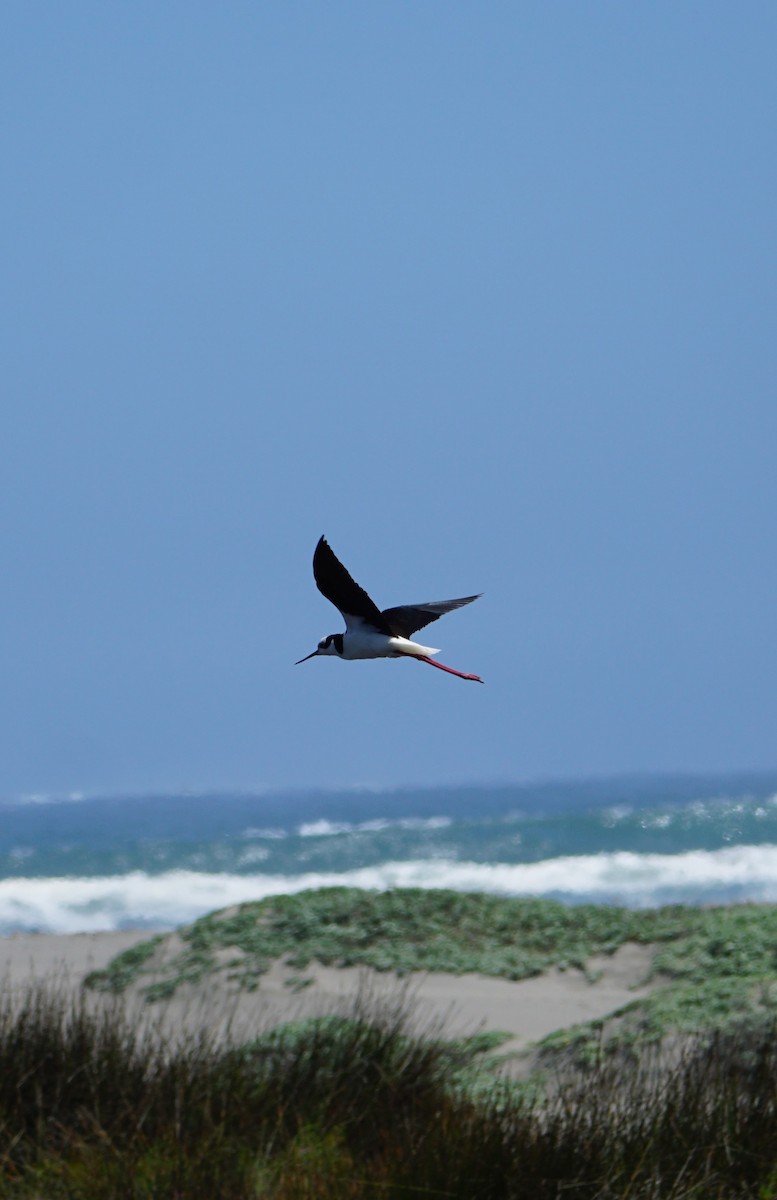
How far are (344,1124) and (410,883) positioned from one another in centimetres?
2229

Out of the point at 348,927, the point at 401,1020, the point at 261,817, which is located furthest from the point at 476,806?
the point at 401,1020

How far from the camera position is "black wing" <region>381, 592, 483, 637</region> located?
3274 millimetres

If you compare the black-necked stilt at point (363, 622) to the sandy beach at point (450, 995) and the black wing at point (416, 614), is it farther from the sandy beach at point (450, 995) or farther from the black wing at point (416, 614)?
the sandy beach at point (450, 995)

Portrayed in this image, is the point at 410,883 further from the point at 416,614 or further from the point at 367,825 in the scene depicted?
the point at 416,614

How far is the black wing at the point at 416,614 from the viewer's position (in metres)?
3.27

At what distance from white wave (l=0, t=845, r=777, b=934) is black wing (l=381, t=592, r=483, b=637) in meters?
23.0

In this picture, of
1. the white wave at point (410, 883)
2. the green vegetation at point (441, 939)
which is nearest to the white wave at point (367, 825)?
the white wave at point (410, 883)

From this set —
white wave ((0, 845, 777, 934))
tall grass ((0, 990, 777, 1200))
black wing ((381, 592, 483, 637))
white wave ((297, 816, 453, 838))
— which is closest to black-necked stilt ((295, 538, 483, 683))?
black wing ((381, 592, 483, 637))

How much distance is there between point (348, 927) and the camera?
13656 mm

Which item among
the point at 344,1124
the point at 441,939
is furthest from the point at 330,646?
the point at 441,939

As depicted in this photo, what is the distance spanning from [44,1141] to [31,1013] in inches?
35.5

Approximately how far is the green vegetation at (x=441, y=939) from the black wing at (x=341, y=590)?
822 cm

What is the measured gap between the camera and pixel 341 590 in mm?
3131

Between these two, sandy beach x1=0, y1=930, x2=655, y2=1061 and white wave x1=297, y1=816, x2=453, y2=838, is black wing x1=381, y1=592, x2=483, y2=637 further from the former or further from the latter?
white wave x1=297, y1=816, x2=453, y2=838
